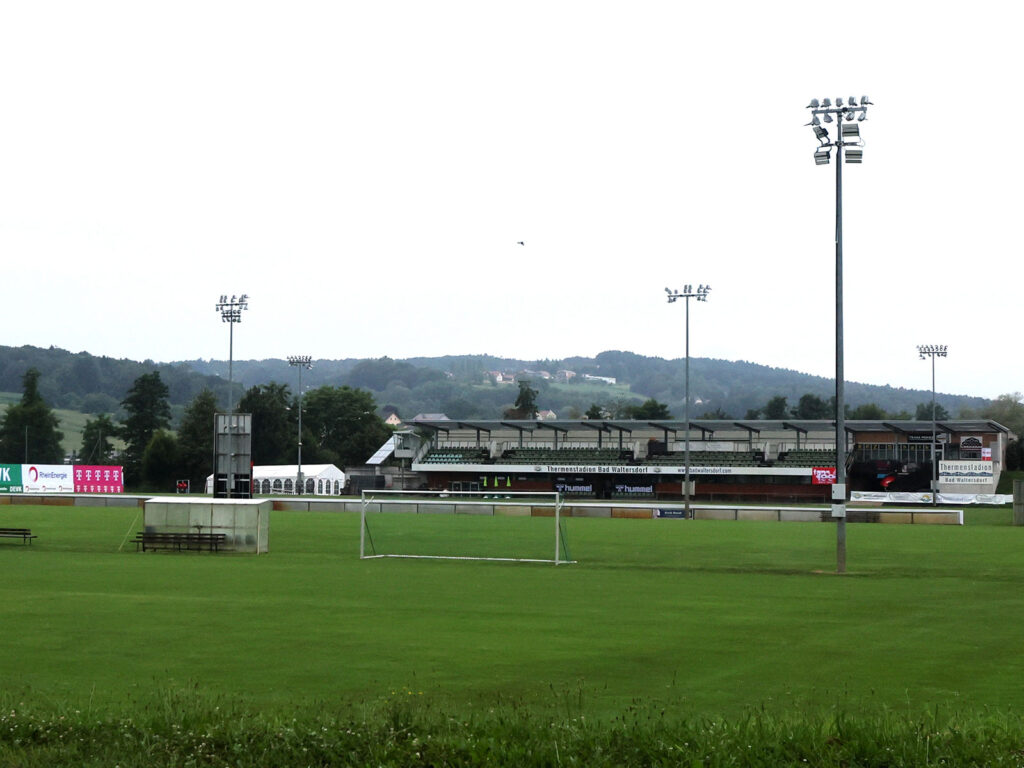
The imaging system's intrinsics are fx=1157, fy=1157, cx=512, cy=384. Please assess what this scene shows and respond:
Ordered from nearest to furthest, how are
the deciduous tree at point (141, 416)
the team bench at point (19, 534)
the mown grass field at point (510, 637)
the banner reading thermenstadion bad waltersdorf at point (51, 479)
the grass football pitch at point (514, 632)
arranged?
the mown grass field at point (510, 637), the grass football pitch at point (514, 632), the team bench at point (19, 534), the banner reading thermenstadion bad waltersdorf at point (51, 479), the deciduous tree at point (141, 416)

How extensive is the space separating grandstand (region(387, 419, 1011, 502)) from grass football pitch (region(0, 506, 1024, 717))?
6467 centimetres

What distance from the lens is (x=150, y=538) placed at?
3281 centimetres

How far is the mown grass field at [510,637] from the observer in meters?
10.9

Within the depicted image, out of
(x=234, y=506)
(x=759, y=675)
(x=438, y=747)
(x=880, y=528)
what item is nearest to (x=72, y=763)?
(x=438, y=747)

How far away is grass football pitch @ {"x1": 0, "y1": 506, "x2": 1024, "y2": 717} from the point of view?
1124 cm

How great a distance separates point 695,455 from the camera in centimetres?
9981

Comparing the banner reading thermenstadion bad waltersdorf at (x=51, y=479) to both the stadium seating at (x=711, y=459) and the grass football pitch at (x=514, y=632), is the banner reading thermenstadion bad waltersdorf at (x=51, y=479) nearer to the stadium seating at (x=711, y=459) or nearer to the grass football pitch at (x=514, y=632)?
the stadium seating at (x=711, y=459)

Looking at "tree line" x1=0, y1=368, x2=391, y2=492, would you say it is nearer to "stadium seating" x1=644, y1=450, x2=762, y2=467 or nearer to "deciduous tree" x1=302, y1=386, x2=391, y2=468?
"deciduous tree" x1=302, y1=386, x2=391, y2=468

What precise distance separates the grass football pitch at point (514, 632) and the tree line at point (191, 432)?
87322 millimetres

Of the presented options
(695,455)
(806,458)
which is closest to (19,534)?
(695,455)

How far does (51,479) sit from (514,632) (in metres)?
73.4

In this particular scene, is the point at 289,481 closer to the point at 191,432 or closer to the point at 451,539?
the point at 191,432

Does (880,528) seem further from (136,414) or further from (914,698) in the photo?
(136,414)

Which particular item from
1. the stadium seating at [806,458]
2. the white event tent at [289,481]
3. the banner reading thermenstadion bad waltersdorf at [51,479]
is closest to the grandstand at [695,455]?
the stadium seating at [806,458]
